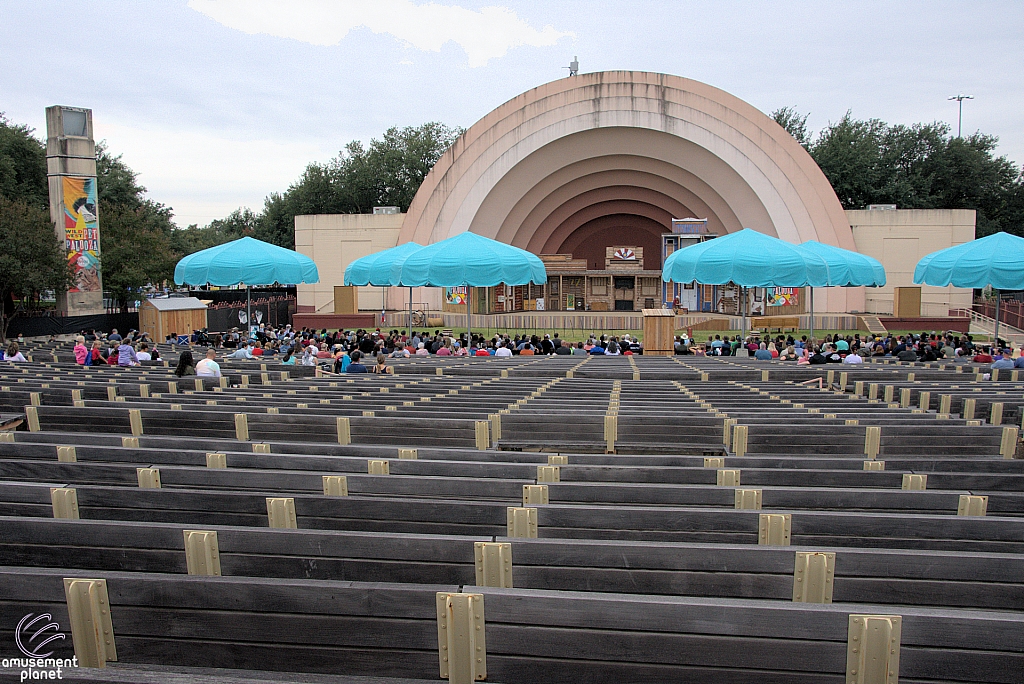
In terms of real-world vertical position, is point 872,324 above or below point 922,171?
below

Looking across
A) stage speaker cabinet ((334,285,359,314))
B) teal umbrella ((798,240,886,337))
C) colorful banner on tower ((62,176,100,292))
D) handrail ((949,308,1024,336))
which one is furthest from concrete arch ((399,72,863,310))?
teal umbrella ((798,240,886,337))

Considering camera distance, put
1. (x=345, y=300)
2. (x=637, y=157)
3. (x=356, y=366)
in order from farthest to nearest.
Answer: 1. (x=637, y=157)
2. (x=345, y=300)
3. (x=356, y=366)

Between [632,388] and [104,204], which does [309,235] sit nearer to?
[104,204]

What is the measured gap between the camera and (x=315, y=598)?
9.52ft

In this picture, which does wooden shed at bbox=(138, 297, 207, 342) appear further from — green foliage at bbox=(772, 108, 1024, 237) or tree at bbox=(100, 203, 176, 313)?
green foliage at bbox=(772, 108, 1024, 237)

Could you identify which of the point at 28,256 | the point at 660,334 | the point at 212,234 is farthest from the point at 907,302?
the point at 212,234

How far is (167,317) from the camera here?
25984 millimetres

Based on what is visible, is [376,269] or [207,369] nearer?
[207,369]

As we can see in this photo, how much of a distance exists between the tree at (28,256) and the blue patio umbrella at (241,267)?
40.0ft

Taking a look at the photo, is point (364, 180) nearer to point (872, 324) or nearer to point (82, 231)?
point (82, 231)

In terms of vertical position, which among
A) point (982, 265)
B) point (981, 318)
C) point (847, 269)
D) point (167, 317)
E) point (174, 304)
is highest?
point (847, 269)

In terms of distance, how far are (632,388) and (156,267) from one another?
1222 inches

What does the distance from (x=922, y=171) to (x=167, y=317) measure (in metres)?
49.3

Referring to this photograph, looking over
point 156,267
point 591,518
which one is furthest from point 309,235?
point 591,518
